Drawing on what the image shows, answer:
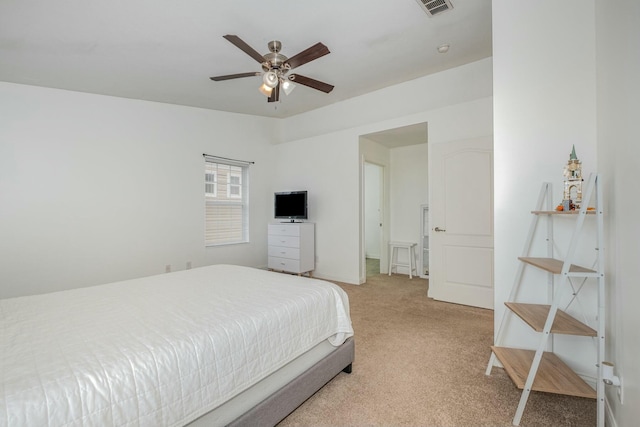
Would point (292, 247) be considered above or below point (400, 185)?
below

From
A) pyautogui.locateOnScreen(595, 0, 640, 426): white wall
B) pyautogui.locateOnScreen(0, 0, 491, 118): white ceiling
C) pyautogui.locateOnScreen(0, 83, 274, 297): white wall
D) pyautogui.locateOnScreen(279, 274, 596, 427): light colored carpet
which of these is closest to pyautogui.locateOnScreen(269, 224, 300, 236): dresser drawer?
pyautogui.locateOnScreen(0, 83, 274, 297): white wall

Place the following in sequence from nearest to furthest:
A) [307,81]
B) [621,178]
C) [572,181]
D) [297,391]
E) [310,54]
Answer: [621,178]
[297,391]
[572,181]
[310,54]
[307,81]

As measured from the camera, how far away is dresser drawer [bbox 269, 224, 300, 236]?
15.1 ft

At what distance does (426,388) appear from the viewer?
182 cm

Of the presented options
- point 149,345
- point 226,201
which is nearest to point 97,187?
point 226,201

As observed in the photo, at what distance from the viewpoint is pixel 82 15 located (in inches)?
87.4

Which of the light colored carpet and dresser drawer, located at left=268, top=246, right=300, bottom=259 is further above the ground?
dresser drawer, located at left=268, top=246, right=300, bottom=259

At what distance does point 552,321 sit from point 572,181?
87 cm

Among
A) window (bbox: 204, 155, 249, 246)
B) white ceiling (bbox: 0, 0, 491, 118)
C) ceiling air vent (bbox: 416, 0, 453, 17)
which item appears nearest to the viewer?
white ceiling (bbox: 0, 0, 491, 118)

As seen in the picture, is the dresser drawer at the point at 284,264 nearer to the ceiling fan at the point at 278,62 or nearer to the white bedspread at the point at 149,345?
the white bedspread at the point at 149,345

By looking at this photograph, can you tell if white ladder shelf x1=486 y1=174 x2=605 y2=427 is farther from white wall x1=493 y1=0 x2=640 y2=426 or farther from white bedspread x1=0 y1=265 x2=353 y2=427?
white bedspread x1=0 y1=265 x2=353 y2=427

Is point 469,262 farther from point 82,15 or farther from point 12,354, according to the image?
point 82,15

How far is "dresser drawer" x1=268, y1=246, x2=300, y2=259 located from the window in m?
0.52

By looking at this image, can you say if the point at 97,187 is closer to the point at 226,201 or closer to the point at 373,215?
the point at 226,201
